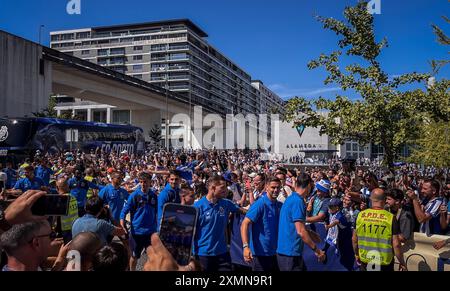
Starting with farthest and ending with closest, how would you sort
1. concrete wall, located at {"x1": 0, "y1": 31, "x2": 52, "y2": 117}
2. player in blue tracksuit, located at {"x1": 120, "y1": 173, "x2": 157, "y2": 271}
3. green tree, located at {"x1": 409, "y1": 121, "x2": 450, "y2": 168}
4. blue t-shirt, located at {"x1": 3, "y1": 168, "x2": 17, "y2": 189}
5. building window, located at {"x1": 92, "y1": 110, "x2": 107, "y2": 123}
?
building window, located at {"x1": 92, "y1": 110, "x2": 107, "y2": 123} < concrete wall, located at {"x1": 0, "y1": 31, "x2": 52, "y2": 117} < green tree, located at {"x1": 409, "y1": 121, "x2": 450, "y2": 168} < blue t-shirt, located at {"x1": 3, "y1": 168, "x2": 17, "y2": 189} < player in blue tracksuit, located at {"x1": 120, "y1": 173, "x2": 157, "y2": 271}

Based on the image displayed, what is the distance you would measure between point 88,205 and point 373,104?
9.04 m

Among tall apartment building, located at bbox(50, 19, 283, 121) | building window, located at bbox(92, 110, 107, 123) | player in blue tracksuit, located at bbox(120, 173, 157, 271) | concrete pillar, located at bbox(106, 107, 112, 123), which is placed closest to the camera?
player in blue tracksuit, located at bbox(120, 173, 157, 271)

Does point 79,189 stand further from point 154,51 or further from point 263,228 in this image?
point 154,51

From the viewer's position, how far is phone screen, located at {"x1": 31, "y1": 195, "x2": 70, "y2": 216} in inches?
131

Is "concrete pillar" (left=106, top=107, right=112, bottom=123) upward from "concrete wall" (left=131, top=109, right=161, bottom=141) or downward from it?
upward

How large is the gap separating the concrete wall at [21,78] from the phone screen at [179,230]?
121ft

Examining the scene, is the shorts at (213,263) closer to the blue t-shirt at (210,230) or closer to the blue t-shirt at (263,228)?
the blue t-shirt at (210,230)

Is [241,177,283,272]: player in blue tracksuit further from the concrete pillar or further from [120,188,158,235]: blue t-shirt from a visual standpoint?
the concrete pillar

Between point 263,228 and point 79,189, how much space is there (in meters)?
5.46

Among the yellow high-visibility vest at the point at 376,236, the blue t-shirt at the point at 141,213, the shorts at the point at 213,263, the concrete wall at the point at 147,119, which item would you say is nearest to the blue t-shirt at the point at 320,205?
the yellow high-visibility vest at the point at 376,236

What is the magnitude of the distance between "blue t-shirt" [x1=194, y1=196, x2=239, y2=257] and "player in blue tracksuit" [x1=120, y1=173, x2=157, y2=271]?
5.93 ft

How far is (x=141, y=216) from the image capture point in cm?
723

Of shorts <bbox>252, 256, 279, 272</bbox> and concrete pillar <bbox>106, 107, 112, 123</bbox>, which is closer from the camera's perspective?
shorts <bbox>252, 256, 279, 272</bbox>

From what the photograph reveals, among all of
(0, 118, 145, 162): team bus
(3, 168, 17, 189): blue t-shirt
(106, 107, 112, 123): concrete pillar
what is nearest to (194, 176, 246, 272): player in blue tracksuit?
(3, 168, 17, 189): blue t-shirt
